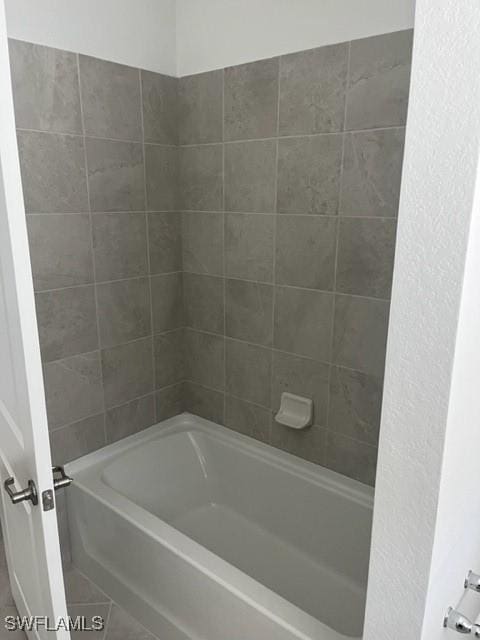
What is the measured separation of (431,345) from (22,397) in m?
0.88

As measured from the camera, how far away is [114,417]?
88.6 inches

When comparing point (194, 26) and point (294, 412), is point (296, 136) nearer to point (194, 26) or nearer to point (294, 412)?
point (194, 26)

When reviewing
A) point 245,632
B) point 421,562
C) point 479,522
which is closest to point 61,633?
point 245,632

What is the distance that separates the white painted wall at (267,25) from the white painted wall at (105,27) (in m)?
0.08

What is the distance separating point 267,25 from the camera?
1.87m

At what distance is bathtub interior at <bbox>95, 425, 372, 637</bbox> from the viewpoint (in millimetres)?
1895

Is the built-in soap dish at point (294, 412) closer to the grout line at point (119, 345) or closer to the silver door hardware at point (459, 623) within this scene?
the grout line at point (119, 345)

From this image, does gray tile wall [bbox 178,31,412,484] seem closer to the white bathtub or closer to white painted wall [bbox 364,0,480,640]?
the white bathtub

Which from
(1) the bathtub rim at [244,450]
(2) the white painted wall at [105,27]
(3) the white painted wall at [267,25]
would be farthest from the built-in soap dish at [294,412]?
(2) the white painted wall at [105,27]

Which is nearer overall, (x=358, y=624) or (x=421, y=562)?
(x=421, y=562)

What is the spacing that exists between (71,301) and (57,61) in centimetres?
92

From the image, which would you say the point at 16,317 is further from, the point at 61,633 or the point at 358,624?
the point at 358,624

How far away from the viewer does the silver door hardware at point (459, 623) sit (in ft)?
3.02

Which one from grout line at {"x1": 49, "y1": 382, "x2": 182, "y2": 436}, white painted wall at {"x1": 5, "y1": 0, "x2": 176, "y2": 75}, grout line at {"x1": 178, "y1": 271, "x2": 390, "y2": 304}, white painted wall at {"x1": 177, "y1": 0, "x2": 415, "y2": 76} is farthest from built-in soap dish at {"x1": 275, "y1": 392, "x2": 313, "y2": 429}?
white painted wall at {"x1": 5, "y1": 0, "x2": 176, "y2": 75}
